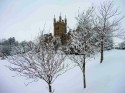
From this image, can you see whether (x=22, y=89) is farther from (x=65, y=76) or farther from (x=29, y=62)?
(x=29, y=62)

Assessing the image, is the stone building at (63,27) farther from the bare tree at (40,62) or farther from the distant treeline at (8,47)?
the bare tree at (40,62)

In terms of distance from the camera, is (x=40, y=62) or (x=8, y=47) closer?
(x=40, y=62)

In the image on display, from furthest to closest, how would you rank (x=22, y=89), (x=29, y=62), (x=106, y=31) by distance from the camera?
1. (x=106, y=31)
2. (x=22, y=89)
3. (x=29, y=62)

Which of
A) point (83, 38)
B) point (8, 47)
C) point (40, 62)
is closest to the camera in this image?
point (40, 62)

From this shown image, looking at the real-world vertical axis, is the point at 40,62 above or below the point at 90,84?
above

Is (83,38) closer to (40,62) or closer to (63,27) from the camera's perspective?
(40,62)

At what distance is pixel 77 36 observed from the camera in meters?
13.0

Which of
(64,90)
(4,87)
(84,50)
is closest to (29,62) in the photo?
(84,50)

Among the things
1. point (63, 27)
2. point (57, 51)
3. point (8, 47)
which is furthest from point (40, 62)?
point (8, 47)

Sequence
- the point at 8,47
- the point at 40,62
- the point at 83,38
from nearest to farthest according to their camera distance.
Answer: the point at 40,62
the point at 83,38
the point at 8,47

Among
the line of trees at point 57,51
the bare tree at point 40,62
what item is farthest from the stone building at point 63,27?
the bare tree at point 40,62

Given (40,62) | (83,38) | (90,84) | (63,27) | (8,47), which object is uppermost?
(63,27)

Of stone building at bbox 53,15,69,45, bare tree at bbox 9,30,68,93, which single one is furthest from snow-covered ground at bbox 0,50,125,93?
stone building at bbox 53,15,69,45

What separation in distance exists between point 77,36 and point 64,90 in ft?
16.0
